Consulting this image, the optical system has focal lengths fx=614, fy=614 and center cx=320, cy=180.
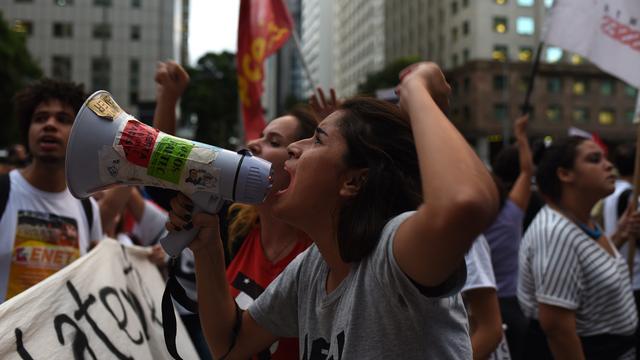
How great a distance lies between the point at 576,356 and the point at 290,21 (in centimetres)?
421

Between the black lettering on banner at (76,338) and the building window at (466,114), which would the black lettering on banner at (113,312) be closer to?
the black lettering on banner at (76,338)

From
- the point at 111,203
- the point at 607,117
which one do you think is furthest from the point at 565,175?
the point at 607,117

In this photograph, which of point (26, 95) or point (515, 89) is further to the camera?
point (515, 89)

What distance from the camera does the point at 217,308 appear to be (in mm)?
1831

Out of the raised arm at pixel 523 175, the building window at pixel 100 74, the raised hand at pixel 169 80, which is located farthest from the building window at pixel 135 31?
the raised hand at pixel 169 80

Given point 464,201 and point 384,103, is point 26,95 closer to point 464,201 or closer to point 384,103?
point 384,103

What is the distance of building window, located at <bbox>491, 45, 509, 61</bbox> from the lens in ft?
164

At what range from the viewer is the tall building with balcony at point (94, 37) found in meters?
50.0

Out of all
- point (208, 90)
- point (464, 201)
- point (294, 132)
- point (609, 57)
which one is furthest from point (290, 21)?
point (208, 90)

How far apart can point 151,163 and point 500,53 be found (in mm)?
52179

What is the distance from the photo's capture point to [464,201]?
3.70 feet

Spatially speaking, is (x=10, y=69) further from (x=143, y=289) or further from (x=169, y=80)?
(x=169, y=80)

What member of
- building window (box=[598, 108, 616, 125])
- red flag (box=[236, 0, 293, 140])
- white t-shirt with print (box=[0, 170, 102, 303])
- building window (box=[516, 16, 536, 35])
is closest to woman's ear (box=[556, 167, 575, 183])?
white t-shirt with print (box=[0, 170, 102, 303])

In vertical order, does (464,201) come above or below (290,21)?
below
